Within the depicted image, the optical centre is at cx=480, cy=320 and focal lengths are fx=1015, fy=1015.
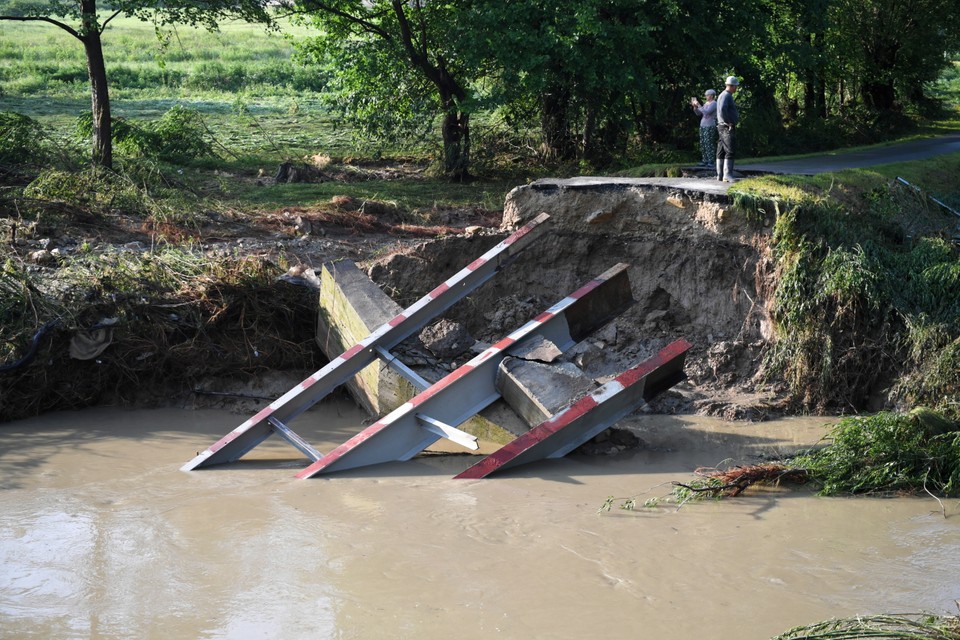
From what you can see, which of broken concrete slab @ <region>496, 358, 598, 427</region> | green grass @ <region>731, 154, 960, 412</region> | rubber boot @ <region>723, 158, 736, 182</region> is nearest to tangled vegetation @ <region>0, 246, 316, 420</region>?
broken concrete slab @ <region>496, 358, 598, 427</region>

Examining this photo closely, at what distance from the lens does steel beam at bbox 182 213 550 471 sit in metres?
7.20

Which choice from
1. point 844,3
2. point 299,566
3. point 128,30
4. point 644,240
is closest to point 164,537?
point 299,566

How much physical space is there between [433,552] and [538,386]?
1.89m

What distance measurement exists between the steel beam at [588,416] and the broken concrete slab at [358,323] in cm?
125

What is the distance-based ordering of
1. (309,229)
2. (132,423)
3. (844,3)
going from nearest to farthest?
(132,423) < (309,229) < (844,3)

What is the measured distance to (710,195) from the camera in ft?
30.3

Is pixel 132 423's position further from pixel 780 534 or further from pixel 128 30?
pixel 128 30

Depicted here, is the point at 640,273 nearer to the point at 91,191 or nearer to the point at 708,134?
the point at 708,134

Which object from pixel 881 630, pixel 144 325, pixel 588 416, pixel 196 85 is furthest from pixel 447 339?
pixel 196 85

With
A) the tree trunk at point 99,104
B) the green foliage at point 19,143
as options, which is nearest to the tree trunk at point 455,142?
the tree trunk at point 99,104

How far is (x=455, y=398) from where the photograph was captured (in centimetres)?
722

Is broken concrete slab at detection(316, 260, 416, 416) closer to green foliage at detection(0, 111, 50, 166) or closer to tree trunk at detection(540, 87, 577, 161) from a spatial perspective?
green foliage at detection(0, 111, 50, 166)

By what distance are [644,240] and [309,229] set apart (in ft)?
13.1

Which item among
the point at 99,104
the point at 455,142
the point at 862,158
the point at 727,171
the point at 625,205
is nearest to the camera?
the point at 625,205
